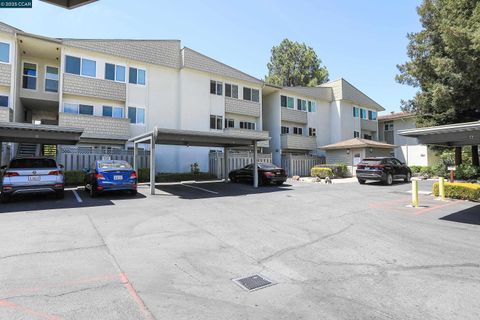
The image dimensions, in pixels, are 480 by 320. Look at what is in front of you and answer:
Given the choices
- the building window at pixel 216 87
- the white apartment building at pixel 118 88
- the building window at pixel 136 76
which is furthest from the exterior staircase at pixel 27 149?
the building window at pixel 216 87

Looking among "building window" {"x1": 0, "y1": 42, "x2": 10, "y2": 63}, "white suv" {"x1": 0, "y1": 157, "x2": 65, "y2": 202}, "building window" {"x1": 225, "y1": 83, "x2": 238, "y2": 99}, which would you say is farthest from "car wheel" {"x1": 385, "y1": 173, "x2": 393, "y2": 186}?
"building window" {"x1": 0, "y1": 42, "x2": 10, "y2": 63}

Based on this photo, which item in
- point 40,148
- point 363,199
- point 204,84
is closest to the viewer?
point 363,199

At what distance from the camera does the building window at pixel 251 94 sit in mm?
26312

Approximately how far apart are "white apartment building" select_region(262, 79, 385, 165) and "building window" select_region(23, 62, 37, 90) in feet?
60.7

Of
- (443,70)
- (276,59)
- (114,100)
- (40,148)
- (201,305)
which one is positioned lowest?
(201,305)

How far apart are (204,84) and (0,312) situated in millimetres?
22118

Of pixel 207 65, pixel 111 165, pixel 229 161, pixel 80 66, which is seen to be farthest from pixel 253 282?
pixel 207 65

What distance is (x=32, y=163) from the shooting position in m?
10.6

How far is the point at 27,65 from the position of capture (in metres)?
19.9

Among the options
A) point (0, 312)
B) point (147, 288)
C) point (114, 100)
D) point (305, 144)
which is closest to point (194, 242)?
point (147, 288)

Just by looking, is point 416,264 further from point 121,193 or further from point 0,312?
point 121,193

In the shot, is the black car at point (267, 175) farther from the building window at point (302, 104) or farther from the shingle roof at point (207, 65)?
the building window at point (302, 104)

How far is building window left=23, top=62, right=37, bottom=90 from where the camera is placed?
19609 millimetres

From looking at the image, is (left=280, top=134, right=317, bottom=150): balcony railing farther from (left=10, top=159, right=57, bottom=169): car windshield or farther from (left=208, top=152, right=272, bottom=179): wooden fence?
(left=10, top=159, right=57, bottom=169): car windshield
